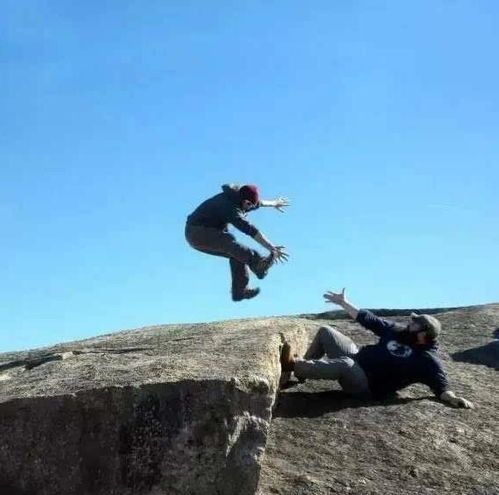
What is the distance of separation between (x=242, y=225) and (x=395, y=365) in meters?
3.34

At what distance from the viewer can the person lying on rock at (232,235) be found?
11461 mm

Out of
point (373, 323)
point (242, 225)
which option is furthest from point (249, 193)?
point (373, 323)

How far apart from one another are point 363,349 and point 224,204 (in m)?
3.31

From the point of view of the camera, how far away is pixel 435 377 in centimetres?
899

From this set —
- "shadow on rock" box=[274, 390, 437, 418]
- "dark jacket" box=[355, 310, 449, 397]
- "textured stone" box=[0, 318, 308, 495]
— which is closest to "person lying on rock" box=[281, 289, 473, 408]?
"dark jacket" box=[355, 310, 449, 397]

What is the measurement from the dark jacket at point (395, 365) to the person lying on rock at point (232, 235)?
239cm

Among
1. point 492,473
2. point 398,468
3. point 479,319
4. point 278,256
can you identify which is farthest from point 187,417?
point 479,319

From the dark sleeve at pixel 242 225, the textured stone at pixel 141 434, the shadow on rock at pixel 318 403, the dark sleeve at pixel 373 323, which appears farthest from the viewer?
the dark sleeve at pixel 242 225

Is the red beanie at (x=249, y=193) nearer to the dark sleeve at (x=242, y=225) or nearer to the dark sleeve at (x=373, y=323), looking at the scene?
the dark sleeve at (x=242, y=225)

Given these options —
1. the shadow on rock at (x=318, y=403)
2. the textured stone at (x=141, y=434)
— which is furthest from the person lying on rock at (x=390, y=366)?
the textured stone at (x=141, y=434)

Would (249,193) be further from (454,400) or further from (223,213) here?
(454,400)

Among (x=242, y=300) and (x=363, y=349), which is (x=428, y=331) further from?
(x=242, y=300)

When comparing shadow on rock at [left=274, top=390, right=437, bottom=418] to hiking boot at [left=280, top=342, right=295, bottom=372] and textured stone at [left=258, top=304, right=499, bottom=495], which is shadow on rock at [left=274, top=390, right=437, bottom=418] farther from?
hiking boot at [left=280, top=342, right=295, bottom=372]

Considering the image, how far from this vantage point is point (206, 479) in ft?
21.6
